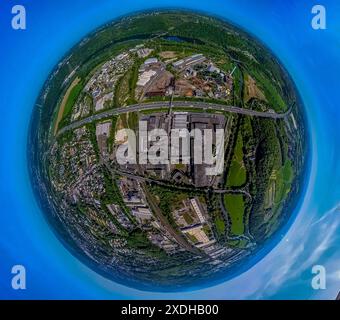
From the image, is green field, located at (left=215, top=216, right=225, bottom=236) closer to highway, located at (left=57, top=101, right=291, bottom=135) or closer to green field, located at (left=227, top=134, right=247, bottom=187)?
green field, located at (left=227, top=134, right=247, bottom=187)

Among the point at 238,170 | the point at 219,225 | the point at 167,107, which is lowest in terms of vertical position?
the point at 219,225

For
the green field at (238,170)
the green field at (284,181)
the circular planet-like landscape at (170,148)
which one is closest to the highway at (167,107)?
the circular planet-like landscape at (170,148)

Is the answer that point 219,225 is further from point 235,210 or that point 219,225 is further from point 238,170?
point 238,170

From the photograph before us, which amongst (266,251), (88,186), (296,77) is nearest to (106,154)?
(88,186)

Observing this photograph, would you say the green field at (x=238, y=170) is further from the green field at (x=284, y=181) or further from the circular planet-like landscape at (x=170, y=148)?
the green field at (x=284, y=181)

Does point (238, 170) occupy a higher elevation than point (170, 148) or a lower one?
lower

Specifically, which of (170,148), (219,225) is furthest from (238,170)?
(170,148)
